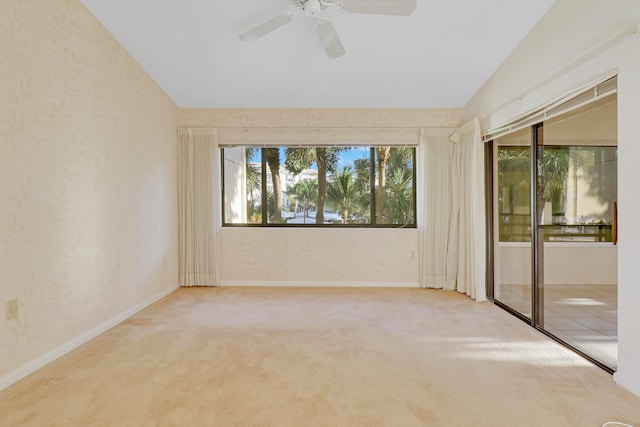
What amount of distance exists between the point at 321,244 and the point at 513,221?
232 centimetres

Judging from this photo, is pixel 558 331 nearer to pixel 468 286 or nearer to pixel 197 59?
pixel 468 286

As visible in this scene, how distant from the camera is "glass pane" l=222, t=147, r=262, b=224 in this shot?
489 cm

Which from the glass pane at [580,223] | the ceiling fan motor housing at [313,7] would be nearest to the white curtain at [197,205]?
the ceiling fan motor housing at [313,7]

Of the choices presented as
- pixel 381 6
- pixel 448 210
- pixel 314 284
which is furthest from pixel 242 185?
pixel 381 6

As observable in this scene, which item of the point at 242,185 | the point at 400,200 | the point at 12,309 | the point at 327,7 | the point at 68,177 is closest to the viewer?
the point at 12,309

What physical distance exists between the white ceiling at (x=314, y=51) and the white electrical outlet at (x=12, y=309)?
2338 mm

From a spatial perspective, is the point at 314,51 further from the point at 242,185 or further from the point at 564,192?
the point at 564,192

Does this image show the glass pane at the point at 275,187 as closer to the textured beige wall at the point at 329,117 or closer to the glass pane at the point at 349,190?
the textured beige wall at the point at 329,117

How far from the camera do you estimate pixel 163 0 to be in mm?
2770

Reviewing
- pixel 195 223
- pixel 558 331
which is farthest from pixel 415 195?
pixel 195 223

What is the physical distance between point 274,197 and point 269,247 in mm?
715

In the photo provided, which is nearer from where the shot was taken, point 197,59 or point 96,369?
point 96,369

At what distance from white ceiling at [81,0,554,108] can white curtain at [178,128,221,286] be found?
1.75ft

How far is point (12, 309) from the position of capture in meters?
2.15
